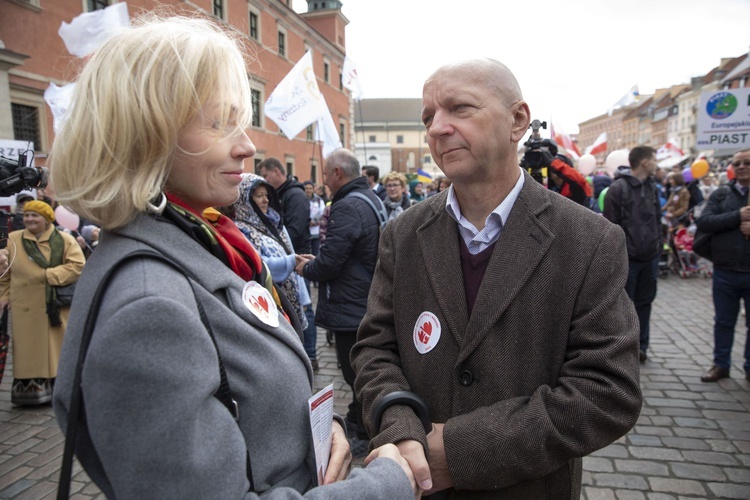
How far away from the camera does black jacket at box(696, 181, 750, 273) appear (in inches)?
178

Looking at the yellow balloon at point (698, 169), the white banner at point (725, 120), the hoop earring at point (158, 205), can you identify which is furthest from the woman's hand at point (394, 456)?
the yellow balloon at point (698, 169)

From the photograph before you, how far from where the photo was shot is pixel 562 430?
54.6 inches

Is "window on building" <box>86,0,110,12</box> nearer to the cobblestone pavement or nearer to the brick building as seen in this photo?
the brick building

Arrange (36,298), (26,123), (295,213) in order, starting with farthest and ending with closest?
(26,123) → (295,213) → (36,298)

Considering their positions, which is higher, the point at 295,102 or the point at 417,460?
the point at 295,102

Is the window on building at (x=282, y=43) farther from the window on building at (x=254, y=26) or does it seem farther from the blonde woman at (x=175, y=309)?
the blonde woman at (x=175, y=309)

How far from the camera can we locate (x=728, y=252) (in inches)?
181

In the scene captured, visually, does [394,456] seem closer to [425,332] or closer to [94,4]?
[425,332]

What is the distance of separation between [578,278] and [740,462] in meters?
3.00

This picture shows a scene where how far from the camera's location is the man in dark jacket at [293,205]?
5.77 meters

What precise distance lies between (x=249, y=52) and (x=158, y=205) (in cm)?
144

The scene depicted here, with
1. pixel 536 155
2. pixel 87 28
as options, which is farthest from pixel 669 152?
pixel 87 28

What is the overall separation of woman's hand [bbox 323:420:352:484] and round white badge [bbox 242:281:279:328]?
437mm

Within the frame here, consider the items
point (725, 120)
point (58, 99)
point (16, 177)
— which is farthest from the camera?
point (58, 99)
